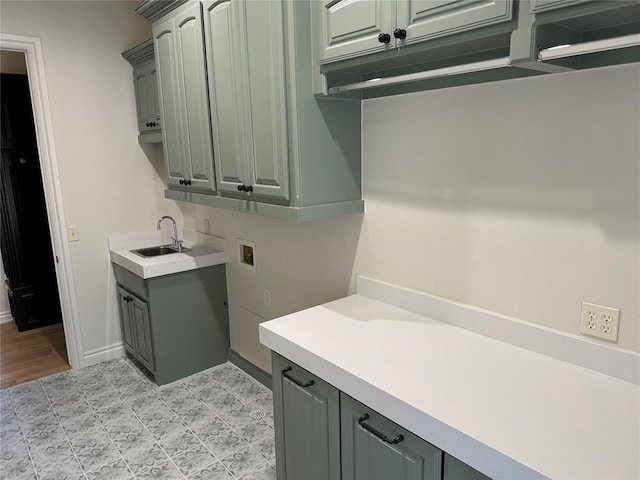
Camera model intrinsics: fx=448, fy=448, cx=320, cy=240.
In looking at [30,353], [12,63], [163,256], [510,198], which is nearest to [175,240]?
[163,256]

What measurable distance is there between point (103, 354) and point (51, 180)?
133cm

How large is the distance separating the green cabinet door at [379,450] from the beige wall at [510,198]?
23.8 inches

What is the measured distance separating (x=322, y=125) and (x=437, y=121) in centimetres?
46

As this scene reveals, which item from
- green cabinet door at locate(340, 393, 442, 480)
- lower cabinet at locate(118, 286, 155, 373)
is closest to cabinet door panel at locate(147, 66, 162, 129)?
lower cabinet at locate(118, 286, 155, 373)

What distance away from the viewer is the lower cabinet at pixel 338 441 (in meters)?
1.22

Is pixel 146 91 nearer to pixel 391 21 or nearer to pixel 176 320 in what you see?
pixel 176 320

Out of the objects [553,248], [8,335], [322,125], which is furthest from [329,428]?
[8,335]

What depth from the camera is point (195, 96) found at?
2.29 m

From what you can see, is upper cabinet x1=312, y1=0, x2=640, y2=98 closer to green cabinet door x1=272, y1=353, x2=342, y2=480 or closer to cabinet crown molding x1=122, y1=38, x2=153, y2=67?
green cabinet door x1=272, y1=353, x2=342, y2=480

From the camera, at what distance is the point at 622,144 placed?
Result: 1.24 metres

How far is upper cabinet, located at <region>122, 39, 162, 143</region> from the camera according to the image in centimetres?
301

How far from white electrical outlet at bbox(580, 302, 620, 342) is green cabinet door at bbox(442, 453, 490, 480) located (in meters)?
0.60

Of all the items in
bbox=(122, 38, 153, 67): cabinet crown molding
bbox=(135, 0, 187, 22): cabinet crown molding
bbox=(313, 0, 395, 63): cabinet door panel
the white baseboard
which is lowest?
the white baseboard

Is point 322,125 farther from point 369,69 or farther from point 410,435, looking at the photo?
point 410,435
